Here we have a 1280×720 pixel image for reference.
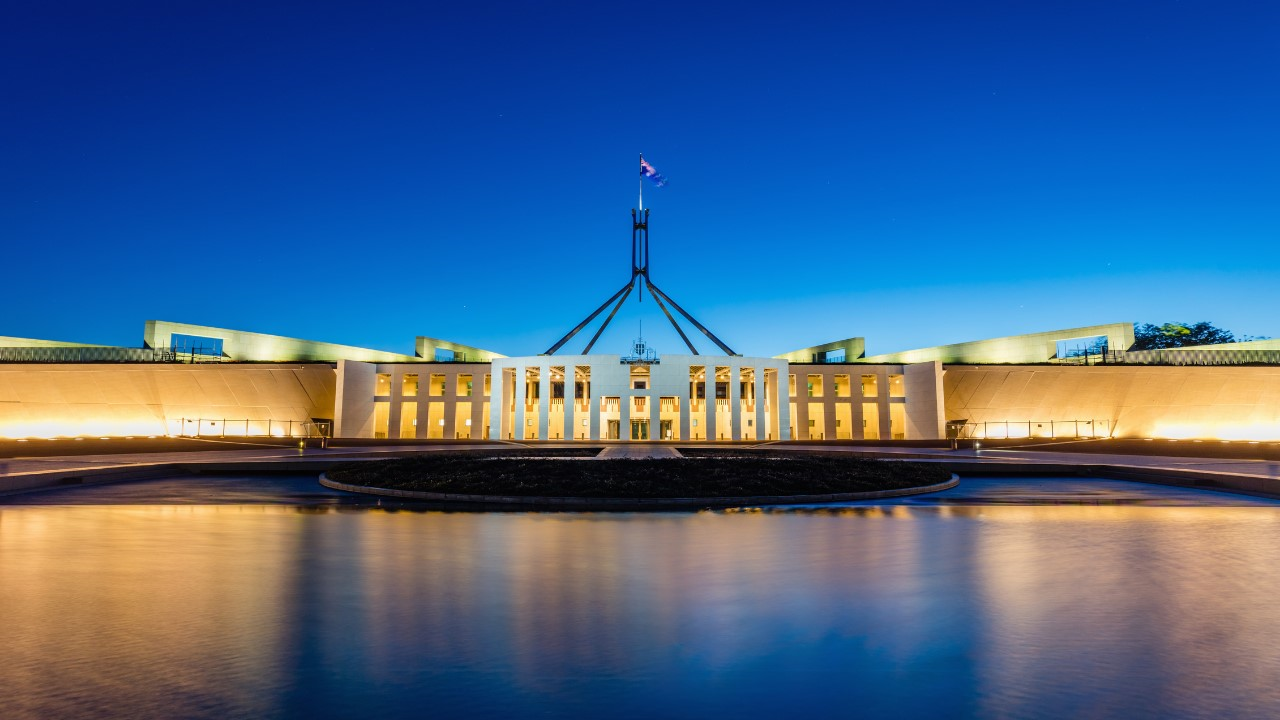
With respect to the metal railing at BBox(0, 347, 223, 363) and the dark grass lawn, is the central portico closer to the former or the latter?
the metal railing at BBox(0, 347, 223, 363)

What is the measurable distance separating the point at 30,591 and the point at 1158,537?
41.5 feet

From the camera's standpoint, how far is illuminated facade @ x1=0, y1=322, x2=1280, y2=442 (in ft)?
135

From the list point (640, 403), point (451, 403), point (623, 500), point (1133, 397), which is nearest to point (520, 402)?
point (451, 403)

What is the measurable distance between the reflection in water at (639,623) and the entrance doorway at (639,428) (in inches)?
1375

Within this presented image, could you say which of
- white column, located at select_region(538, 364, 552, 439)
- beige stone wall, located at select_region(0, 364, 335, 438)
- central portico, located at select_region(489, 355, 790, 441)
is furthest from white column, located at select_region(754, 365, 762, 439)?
beige stone wall, located at select_region(0, 364, 335, 438)

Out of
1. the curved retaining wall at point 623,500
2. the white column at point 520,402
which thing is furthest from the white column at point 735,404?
the curved retaining wall at point 623,500

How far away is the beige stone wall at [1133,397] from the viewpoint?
40.7 metres

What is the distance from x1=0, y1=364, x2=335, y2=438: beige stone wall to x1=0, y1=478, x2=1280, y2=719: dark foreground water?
114 ft

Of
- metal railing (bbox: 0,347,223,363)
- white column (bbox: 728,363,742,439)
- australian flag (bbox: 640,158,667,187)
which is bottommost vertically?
white column (bbox: 728,363,742,439)

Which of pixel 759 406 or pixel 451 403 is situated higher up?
pixel 451 403

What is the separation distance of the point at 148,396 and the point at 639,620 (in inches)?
1824

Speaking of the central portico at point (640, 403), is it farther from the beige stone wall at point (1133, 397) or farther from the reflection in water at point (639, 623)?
the reflection in water at point (639, 623)

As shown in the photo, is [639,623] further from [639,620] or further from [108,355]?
[108,355]

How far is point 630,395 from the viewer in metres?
42.0
